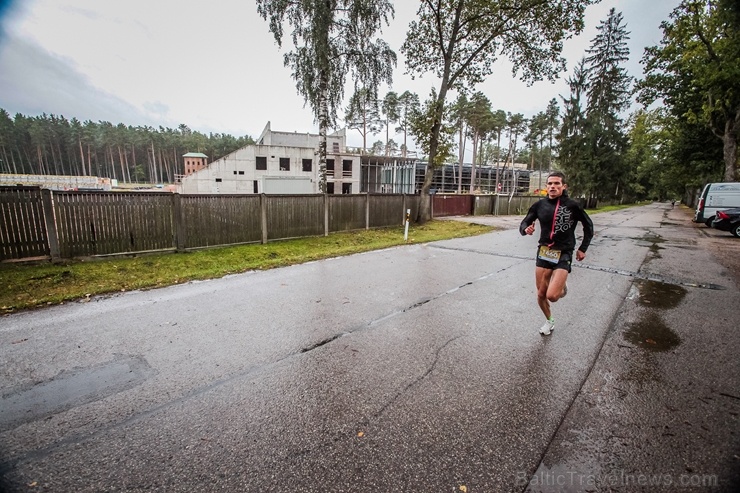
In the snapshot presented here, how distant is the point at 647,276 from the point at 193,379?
9.03m

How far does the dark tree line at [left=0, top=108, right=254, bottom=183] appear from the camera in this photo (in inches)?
2625

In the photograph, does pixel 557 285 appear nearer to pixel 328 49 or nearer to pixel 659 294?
pixel 659 294

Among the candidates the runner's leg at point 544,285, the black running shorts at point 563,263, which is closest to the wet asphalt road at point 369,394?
the runner's leg at point 544,285

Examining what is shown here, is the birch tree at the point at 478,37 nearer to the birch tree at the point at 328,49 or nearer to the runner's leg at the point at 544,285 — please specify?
the birch tree at the point at 328,49

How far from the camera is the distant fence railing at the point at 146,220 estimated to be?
6.86 meters

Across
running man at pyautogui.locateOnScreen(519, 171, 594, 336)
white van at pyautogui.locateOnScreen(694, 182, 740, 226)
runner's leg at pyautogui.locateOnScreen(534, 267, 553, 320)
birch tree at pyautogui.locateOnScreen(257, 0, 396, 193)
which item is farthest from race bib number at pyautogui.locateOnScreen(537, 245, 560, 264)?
white van at pyautogui.locateOnScreen(694, 182, 740, 226)

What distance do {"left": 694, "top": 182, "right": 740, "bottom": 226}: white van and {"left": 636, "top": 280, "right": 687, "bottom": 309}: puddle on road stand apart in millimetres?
15148

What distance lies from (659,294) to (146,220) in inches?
453

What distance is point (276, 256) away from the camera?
359 inches

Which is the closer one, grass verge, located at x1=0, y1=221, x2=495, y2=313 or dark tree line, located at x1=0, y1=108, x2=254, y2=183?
grass verge, located at x1=0, y1=221, x2=495, y2=313

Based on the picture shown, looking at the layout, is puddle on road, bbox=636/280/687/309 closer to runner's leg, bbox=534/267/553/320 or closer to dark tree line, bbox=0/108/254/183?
runner's leg, bbox=534/267/553/320

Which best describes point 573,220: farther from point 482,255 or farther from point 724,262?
point 724,262

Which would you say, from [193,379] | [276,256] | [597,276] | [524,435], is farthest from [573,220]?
[276,256]

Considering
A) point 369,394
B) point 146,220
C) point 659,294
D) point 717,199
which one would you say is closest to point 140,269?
point 146,220
